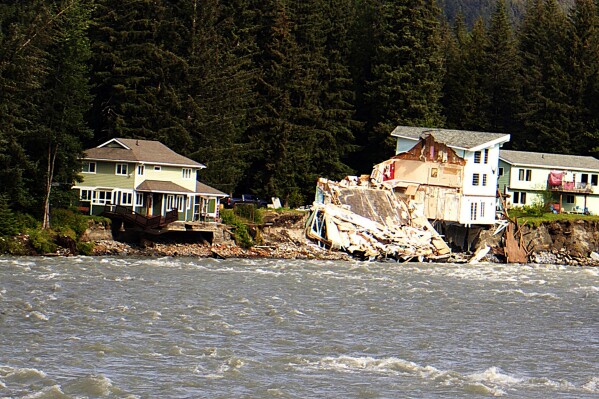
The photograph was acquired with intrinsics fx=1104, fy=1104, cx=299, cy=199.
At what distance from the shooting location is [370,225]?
221 feet

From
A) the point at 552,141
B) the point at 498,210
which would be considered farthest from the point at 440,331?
the point at 552,141

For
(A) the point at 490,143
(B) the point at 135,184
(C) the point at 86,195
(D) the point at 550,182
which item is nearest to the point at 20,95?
(C) the point at 86,195

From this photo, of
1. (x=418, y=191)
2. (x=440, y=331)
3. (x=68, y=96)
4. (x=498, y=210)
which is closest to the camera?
(x=440, y=331)

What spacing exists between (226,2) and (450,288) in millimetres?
41107

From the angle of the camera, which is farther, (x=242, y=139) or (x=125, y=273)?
(x=242, y=139)

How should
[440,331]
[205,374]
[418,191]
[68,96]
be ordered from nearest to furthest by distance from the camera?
[205,374], [440,331], [68,96], [418,191]

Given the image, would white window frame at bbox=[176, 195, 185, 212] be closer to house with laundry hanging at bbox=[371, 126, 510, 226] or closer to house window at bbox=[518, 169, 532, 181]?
house with laundry hanging at bbox=[371, 126, 510, 226]

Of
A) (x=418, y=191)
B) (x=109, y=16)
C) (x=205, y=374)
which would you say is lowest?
(x=205, y=374)

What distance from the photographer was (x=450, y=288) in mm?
49625

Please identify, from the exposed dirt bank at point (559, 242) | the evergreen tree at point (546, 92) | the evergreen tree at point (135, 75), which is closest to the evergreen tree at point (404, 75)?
the evergreen tree at point (546, 92)

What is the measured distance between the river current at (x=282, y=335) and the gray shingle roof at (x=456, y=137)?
913 inches

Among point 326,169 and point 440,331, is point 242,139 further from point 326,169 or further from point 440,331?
point 440,331

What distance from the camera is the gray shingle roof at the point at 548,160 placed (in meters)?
84.9

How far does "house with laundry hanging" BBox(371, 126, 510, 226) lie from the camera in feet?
241
